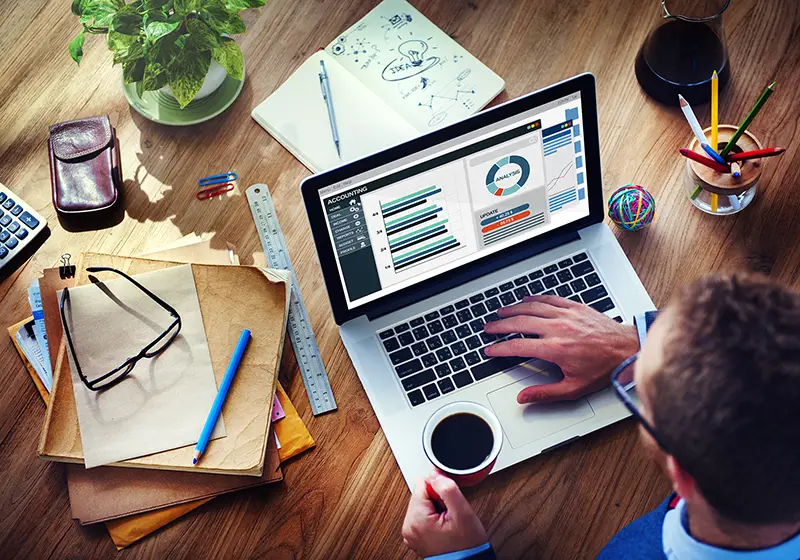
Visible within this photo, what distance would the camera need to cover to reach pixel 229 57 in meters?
1.17

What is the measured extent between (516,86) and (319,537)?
0.82 m

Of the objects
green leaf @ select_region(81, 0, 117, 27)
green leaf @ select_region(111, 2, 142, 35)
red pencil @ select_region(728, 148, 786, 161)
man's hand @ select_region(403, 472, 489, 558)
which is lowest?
man's hand @ select_region(403, 472, 489, 558)

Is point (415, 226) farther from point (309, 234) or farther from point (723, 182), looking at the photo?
point (723, 182)

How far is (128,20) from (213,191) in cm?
29

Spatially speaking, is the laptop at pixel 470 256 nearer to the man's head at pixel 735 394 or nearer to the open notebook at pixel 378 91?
the open notebook at pixel 378 91

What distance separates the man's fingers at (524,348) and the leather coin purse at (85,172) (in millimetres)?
670

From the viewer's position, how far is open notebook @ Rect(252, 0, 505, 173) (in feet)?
4.18

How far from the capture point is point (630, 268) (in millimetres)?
1170

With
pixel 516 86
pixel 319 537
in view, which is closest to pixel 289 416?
→ pixel 319 537

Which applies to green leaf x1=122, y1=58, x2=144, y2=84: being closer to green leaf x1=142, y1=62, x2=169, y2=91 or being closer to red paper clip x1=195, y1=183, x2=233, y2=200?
green leaf x1=142, y1=62, x2=169, y2=91

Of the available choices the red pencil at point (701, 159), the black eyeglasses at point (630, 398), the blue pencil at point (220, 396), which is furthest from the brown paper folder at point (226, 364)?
the red pencil at point (701, 159)

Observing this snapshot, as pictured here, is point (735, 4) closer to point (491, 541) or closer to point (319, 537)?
point (491, 541)

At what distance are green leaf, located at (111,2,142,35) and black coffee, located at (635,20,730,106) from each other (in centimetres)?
83

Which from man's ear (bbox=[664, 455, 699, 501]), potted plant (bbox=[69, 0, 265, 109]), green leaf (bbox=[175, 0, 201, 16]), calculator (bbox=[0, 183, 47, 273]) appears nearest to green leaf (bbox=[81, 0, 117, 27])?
potted plant (bbox=[69, 0, 265, 109])
